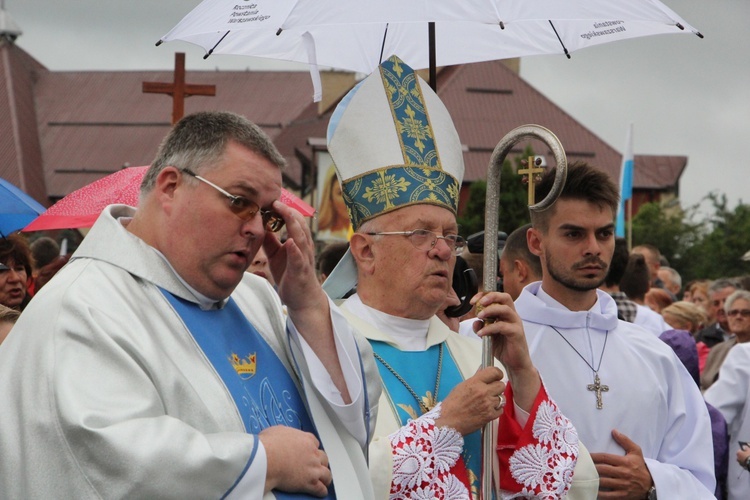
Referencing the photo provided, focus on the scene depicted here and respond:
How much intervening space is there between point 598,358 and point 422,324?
3.05 feet

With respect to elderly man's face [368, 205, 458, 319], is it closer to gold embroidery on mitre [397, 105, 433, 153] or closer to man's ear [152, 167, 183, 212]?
gold embroidery on mitre [397, 105, 433, 153]

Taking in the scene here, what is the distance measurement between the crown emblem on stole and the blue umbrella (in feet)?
11.0

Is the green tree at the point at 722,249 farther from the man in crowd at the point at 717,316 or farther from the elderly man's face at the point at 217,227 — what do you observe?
the elderly man's face at the point at 217,227

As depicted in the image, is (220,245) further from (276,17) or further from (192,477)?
(276,17)

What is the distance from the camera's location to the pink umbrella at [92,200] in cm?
645

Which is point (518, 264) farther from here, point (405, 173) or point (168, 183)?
point (168, 183)

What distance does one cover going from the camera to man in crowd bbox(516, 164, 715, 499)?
4.95 meters

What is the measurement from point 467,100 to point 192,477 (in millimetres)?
50856

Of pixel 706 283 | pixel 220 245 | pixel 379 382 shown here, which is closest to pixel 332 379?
pixel 379 382

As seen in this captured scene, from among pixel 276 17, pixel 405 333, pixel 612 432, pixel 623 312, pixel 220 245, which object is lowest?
pixel 623 312

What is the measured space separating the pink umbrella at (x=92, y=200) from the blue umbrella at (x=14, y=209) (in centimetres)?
6

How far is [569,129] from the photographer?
53.4 meters

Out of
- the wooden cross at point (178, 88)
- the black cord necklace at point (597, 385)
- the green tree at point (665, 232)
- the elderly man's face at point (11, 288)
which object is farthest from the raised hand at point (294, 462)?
the green tree at point (665, 232)

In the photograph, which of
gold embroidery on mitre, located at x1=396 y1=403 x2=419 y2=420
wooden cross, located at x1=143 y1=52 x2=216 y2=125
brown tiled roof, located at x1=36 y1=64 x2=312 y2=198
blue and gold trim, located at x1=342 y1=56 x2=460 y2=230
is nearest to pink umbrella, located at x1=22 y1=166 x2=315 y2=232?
blue and gold trim, located at x1=342 y1=56 x2=460 y2=230
